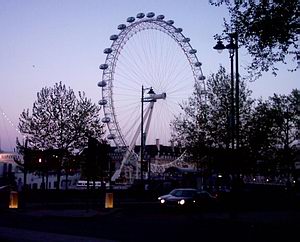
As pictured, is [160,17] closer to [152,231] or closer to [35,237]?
[152,231]

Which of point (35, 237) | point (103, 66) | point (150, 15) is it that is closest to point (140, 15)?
point (150, 15)

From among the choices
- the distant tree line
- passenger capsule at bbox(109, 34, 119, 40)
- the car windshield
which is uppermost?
passenger capsule at bbox(109, 34, 119, 40)

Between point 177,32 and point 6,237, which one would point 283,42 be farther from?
point 177,32

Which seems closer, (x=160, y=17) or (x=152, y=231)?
(x=152, y=231)

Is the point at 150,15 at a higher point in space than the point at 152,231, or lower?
higher

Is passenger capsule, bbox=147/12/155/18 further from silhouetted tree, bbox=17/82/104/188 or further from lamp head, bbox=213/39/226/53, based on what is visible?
lamp head, bbox=213/39/226/53

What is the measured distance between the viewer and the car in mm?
34588

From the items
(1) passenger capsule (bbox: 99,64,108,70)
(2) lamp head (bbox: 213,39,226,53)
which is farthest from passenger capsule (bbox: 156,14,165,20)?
(2) lamp head (bbox: 213,39,226,53)

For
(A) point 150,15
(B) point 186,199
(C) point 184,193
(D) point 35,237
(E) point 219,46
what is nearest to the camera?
(D) point 35,237

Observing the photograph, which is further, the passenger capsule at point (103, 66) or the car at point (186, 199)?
the passenger capsule at point (103, 66)

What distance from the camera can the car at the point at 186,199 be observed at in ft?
113

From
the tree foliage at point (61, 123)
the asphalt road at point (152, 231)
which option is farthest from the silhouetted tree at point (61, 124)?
the asphalt road at point (152, 231)

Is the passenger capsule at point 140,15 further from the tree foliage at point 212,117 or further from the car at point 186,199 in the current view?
the car at point 186,199

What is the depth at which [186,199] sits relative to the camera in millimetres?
35000
